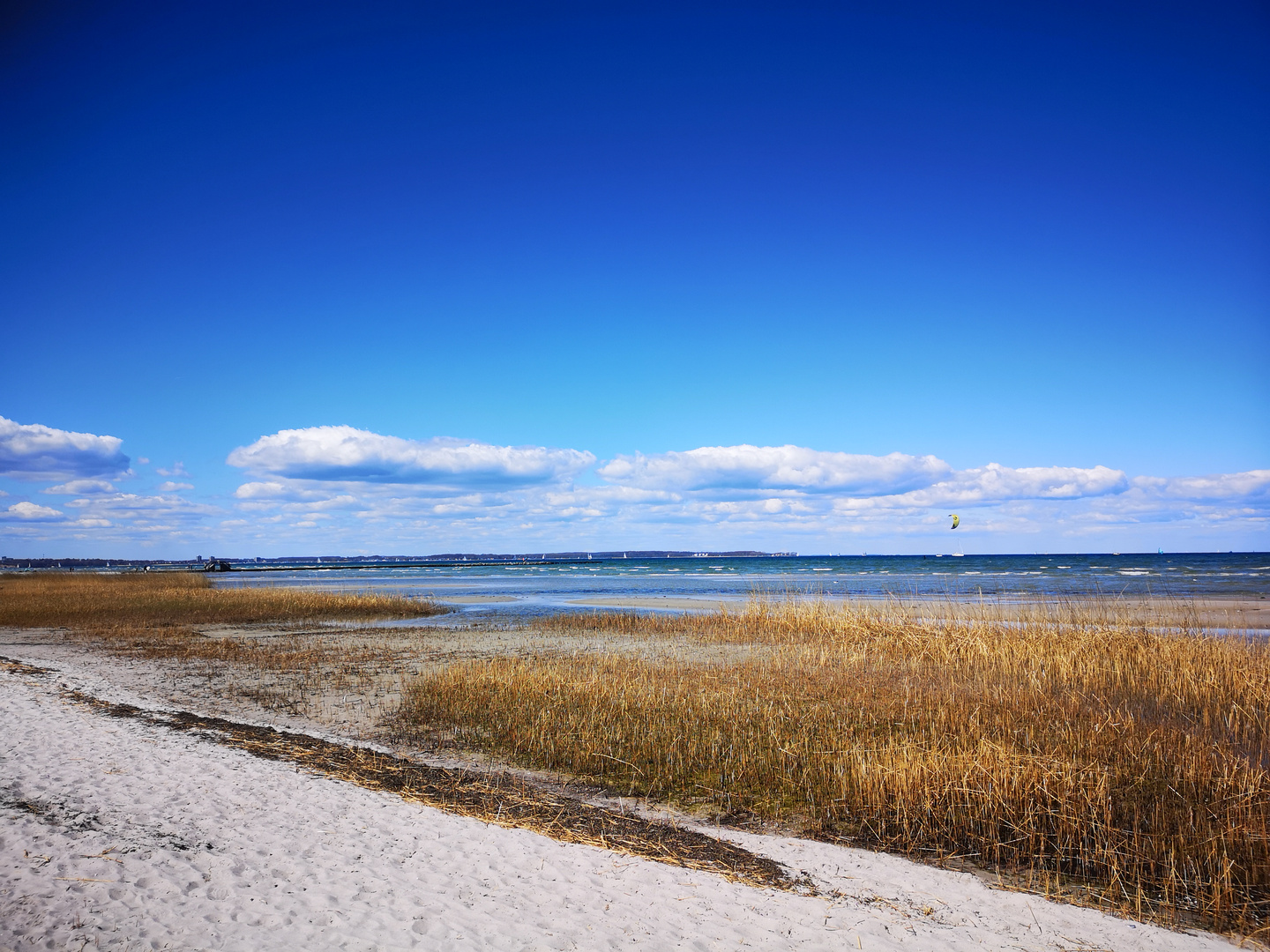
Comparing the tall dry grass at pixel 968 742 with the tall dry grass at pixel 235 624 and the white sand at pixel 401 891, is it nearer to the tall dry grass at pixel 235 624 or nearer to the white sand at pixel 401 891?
the white sand at pixel 401 891

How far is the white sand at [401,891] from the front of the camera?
501 centimetres

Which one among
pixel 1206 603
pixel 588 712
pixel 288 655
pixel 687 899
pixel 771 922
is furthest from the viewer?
pixel 1206 603

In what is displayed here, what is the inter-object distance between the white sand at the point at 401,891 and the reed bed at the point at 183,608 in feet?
76.0

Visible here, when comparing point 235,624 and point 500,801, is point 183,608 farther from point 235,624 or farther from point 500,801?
point 500,801

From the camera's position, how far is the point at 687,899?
18.4 feet

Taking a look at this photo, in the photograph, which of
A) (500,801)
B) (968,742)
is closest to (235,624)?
(500,801)

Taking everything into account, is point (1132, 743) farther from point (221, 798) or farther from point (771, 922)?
point (221, 798)

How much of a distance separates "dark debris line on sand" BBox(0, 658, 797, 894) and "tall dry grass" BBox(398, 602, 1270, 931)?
3.41 ft

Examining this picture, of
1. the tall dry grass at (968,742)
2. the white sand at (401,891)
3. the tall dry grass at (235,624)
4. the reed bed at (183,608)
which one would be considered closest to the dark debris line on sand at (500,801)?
the white sand at (401,891)

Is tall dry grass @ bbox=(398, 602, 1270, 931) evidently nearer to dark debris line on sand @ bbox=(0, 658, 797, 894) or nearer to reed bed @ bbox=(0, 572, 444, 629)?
dark debris line on sand @ bbox=(0, 658, 797, 894)

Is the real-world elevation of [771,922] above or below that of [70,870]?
below

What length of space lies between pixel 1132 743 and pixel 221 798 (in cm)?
1089

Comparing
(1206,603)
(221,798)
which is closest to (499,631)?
(221,798)

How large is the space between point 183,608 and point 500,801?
29.6m
